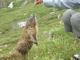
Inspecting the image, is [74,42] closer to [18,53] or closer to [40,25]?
[18,53]

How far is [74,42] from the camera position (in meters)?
9.29

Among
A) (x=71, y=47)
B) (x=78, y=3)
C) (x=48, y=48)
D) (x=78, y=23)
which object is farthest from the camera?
(x=48, y=48)

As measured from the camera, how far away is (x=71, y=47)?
8.92m

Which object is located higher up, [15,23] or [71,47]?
[71,47]

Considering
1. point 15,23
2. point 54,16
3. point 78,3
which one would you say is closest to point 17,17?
point 15,23

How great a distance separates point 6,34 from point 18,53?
3060 cm

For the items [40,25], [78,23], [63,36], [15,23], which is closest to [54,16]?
[40,25]

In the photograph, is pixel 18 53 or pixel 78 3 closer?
pixel 78 3

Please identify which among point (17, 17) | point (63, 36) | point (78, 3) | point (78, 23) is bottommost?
point (17, 17)

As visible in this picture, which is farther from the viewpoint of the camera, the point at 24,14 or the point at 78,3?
the point at 24,14

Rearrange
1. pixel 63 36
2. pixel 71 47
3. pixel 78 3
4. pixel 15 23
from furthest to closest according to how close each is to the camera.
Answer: pixel 15 23 < pixel 63 36 < pixel 71 47 < pixel 78 3

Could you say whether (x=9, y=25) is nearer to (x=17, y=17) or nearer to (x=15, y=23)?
(x=15, y=23)

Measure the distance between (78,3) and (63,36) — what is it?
12.2ft

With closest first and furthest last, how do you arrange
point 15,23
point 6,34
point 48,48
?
point 48,48 → point 6,34 → point 15,23
